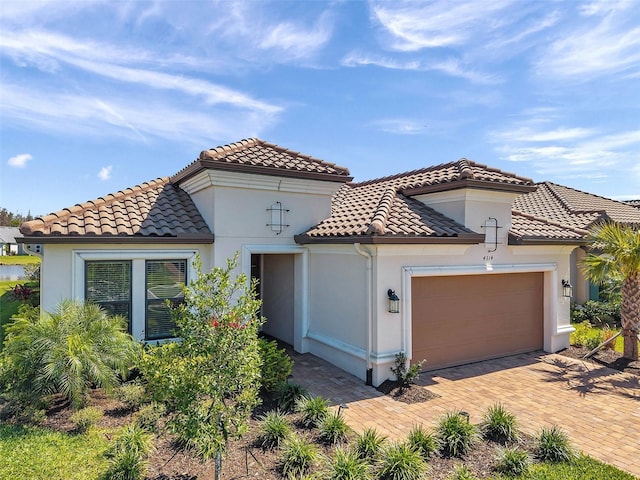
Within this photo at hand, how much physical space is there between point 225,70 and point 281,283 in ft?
25.2

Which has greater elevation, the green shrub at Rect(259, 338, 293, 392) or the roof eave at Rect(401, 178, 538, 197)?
the roof eave at Rect(401, 178, 538, 197)

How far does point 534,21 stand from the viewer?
1048 cm

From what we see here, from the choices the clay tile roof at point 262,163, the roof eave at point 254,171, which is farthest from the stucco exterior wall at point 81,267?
the clay tile roof at point 262,163

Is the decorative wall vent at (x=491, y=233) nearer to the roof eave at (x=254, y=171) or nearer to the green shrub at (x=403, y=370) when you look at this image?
the green shrub at (x=403, y=370)

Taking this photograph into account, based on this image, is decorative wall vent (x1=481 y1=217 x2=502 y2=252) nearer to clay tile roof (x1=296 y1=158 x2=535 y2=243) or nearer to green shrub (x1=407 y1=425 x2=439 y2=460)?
clay tile roof (x1=296 y1=158 x2=535 y2=243)

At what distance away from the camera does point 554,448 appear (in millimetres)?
6109

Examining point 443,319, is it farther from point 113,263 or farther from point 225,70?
point 225,70

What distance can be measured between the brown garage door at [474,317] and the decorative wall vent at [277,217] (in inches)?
167

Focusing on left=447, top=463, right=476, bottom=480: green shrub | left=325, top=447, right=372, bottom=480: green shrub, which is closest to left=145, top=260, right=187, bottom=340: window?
left=325, top=447, right=372, bottom=480: green shrub

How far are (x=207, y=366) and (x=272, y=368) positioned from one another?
372 centimetres

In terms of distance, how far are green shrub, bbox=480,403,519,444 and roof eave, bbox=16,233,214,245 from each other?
7905 millimetres

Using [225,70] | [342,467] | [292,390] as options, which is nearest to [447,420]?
[342,467]

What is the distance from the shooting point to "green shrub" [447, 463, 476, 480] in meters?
5.25

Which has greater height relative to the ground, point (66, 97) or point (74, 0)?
point (74, 0)
